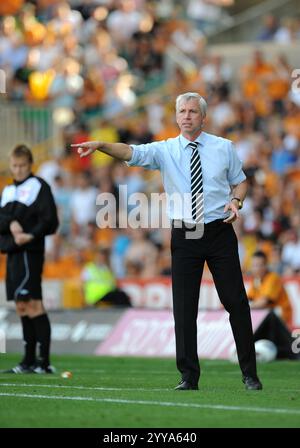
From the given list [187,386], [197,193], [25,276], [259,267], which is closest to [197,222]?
[197,193]

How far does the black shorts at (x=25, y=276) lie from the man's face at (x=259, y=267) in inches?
160

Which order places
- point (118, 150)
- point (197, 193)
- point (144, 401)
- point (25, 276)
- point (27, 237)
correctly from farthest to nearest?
point (25, 276)
point (27, 237)
point (197, 193)
point (118, 150)
point (144, 401)

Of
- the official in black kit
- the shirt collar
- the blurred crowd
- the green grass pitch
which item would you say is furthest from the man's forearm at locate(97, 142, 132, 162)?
the blurred crowd

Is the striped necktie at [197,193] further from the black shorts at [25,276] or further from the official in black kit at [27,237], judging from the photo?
the black shorts at [25,276]

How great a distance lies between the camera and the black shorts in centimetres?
1171

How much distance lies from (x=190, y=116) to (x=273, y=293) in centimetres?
637

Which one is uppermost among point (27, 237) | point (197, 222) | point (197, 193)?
point (197, 193)

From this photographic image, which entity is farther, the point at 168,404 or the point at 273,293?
the point at 273,293

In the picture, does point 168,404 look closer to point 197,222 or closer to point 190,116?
point 197,222

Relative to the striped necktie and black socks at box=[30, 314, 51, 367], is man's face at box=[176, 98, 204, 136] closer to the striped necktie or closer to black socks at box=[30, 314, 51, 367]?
the striped necktie

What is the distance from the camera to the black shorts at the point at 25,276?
461 inches

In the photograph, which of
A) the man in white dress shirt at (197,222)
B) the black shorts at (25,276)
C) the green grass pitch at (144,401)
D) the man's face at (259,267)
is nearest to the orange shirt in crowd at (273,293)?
the man's face at (259,267)

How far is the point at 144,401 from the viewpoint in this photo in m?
8.45

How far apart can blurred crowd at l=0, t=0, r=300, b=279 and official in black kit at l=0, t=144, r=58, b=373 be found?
22.6 feet
